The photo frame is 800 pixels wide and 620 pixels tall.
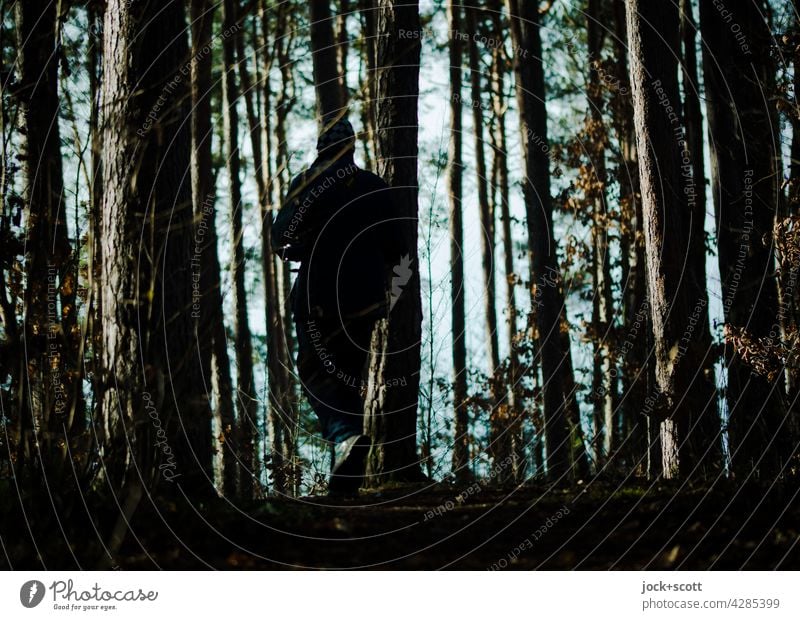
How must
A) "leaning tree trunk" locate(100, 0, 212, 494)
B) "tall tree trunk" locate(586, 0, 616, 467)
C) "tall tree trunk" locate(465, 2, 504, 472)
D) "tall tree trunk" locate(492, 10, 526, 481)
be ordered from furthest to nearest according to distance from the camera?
"tall tree trunk" locate(465, 2, 504, 472)
"tall tree trunk" locate(492, 10, 526, 481)
"tall tree trunk" locate(586, 0, 616, 467)
"leaning tree trunk" locate(100, 0, 212, 494)

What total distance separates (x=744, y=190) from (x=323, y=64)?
4982mm

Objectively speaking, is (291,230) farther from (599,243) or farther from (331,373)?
(599,243)

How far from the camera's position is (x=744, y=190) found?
8656 mm

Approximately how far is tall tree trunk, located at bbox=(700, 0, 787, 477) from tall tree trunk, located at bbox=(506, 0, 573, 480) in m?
2.75

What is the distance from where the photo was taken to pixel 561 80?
18.4m

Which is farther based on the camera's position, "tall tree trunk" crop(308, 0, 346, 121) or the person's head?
"tall tree trunk" crop(308, 0, 346, 121)

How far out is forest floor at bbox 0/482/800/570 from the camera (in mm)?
4227

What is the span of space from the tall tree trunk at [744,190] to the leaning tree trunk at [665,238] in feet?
1.79

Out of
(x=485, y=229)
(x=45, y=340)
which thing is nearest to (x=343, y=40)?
(x=485, y=229)

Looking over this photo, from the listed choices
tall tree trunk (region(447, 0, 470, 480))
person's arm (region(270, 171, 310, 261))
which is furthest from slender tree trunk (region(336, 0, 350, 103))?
person's arm (region(270, 171, 310, 261))

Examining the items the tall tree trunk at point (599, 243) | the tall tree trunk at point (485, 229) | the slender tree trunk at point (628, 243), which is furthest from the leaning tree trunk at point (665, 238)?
the tall tree trunk at point (485, 229)

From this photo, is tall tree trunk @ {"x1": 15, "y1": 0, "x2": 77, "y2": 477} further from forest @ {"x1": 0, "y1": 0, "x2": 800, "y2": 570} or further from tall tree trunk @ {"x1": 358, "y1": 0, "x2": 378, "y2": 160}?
tall tree trunk @ {"x1": 358, "y1": 0, "x2": 378, "y2": 160}
